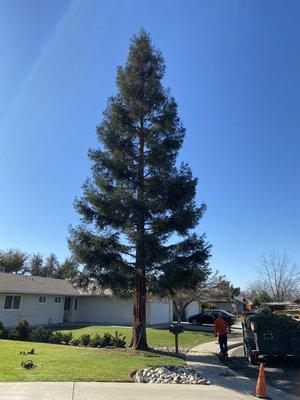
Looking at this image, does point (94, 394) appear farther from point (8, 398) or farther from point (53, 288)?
point (53, 288)

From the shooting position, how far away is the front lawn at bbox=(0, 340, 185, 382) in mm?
10633

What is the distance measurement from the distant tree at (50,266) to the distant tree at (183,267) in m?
58.7

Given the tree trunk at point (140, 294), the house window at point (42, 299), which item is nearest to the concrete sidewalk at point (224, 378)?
the tree trunk at point (140, 294)

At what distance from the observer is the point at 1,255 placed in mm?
62812

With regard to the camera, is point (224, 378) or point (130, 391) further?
point (224, 378)

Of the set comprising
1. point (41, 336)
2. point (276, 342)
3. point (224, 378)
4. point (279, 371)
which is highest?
point (41, 336)

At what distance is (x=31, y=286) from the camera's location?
33.2 m

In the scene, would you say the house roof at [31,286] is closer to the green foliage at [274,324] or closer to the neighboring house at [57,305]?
the neighboring house at [57,305]

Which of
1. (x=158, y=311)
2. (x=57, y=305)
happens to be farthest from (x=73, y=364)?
(x=158, y=311)

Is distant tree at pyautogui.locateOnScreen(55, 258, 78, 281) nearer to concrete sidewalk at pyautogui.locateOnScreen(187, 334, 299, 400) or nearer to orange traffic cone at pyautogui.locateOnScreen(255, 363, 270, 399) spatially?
concrete sidewalk at pyautogui.locateOnScreen(187, 334, 299, 400)

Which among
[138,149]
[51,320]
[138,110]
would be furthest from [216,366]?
[51,320]

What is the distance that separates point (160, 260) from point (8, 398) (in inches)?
429

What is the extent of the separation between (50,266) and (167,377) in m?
71.1

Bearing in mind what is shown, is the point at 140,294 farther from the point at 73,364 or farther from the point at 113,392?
the point at 113,392
